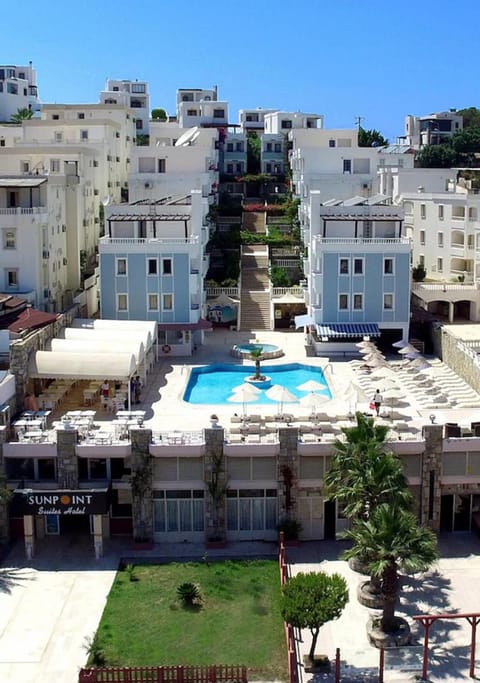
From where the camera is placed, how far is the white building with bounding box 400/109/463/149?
127 metres

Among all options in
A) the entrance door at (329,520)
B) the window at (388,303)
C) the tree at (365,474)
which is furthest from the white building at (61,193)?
the tree at (365,474)

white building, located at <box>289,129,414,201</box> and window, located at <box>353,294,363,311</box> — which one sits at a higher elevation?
white building, located at <box>289,129,414,201</box>

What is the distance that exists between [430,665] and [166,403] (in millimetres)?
20084

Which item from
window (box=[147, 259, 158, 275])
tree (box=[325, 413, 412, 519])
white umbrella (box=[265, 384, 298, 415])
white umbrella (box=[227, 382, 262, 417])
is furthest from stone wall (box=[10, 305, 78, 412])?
tree (box=[325, 413, 412, 519])

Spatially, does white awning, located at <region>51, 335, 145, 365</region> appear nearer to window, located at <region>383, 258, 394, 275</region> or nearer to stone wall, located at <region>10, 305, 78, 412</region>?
stone wall, located at <region>10, 305, 78, 412</region>

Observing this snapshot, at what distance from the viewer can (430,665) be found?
2441 centimetres

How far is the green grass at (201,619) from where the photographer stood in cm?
2492

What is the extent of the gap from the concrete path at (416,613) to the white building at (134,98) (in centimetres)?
8119

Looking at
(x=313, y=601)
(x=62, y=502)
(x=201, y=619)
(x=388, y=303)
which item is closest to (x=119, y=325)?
(x=388, y=303)

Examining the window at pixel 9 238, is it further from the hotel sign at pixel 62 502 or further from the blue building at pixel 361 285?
the hotel sign at pixel 62 502

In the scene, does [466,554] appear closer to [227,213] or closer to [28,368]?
[28,368]

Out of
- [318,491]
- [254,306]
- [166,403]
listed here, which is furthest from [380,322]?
[318,491]

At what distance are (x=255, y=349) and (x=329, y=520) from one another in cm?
1916

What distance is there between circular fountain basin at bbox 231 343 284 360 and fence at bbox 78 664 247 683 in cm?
2886
